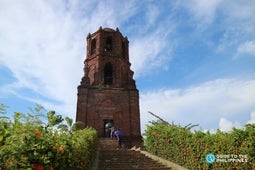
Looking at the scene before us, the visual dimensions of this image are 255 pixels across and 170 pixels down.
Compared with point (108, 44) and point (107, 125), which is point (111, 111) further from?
point (108, 44)

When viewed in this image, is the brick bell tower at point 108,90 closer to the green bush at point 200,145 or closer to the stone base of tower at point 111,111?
the stone base of tower at point 111,111

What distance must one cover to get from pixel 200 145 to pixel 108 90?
13818 millimetres

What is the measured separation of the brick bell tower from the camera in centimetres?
1947

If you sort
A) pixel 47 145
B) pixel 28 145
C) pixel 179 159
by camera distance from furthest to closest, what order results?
pixel 179 159 → pixel 47 145 → pixel 28 145

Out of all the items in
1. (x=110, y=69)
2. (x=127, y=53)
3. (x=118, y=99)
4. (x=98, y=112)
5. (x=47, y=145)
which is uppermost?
(x=127, y=53)

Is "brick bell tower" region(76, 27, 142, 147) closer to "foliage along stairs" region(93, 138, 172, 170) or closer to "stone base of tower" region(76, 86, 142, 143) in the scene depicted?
"stone base of tower" region(76, 86, 142, 143)

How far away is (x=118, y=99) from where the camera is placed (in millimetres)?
20938

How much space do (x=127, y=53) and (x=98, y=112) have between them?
930 centimetres

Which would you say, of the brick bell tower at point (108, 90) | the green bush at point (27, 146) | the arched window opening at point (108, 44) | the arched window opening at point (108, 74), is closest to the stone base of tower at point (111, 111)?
the brick bell tower at point (108, 90)

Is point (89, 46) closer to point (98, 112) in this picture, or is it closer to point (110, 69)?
point (110, 69)

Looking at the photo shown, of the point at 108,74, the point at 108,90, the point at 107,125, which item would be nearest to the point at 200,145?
the point at 107,125

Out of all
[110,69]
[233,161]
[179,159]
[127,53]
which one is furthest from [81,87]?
[233,161]

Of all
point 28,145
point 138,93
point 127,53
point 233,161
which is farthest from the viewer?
point 127,53

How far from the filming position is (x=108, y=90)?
2105 centimetres
